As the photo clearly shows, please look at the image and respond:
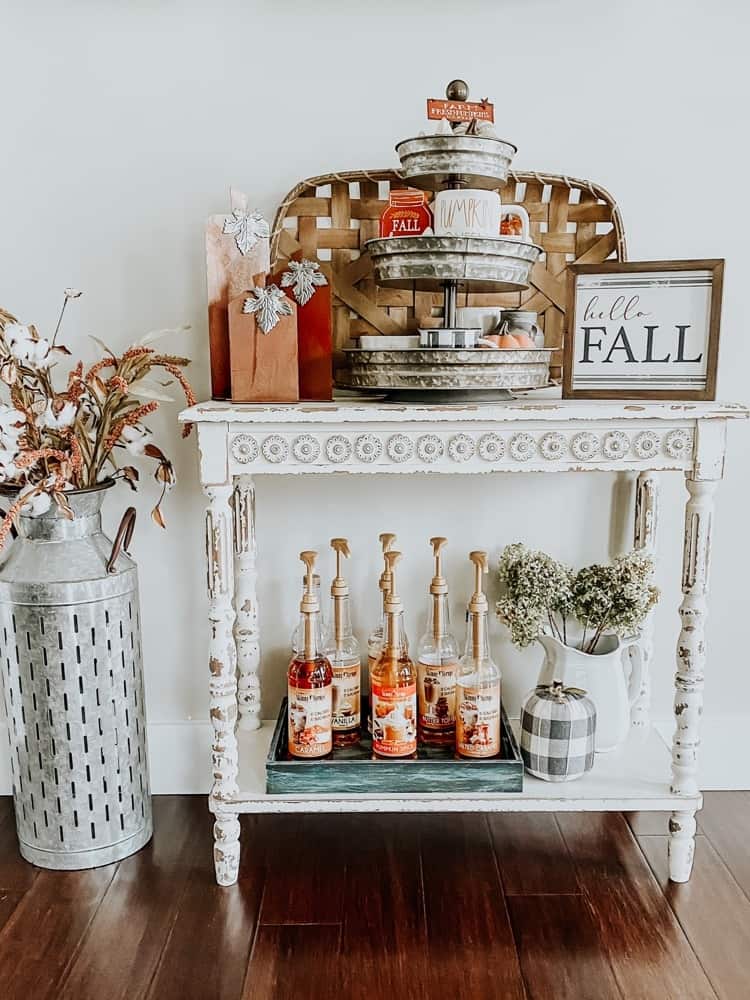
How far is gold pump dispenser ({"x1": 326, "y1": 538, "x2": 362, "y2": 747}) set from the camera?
5.14 feet

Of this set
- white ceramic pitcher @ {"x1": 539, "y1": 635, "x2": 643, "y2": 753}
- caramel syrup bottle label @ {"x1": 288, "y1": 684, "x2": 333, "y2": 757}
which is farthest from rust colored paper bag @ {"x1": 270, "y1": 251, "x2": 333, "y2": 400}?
white ceramic pitcher @ {"x1": 539, "y1": 635, "x2": 643, "y2": 753}

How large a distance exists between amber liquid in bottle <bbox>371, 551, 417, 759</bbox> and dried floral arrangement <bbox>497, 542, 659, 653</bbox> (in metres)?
0.21

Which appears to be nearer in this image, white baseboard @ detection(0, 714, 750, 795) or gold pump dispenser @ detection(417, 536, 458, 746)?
gold pump dispenser @ detection(417, 536, 458, 746)

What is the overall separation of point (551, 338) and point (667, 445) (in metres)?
0.39

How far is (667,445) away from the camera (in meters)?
1.36

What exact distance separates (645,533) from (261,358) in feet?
2.67

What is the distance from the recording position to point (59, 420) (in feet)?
4.75

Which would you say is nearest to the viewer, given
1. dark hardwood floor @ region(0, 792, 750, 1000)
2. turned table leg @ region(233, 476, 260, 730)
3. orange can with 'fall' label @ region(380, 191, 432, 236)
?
dark hardwood floor @ region(0, 792, 750, 1000)

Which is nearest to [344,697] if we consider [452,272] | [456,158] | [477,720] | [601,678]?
[477,720]

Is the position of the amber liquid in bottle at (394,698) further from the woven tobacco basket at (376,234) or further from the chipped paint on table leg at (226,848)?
the woven tobacco basket at (376,234)

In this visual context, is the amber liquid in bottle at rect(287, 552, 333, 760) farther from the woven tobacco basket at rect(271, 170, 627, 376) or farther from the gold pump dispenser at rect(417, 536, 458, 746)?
the woven tobacco basket at rect(271, 170, 627, 376)

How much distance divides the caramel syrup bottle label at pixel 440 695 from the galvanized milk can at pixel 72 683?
53 centimetres

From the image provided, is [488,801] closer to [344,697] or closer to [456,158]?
[344,697]

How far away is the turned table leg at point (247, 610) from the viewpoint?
169cm
